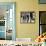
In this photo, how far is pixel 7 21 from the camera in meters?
5.01

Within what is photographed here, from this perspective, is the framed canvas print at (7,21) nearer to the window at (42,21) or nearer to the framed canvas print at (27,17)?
the framed canvas print at (27,17)

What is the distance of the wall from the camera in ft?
15.9

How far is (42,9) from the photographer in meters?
4.81

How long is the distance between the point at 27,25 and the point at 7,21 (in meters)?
0.75

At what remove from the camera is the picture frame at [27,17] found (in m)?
4.86

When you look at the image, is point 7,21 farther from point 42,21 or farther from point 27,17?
point 42,21

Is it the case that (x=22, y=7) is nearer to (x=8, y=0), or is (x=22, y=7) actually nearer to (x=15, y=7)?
(x=15, y=7)

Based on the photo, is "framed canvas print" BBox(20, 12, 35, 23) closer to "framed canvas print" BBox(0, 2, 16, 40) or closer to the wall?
the wall

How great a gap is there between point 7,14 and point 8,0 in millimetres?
Answer: 508

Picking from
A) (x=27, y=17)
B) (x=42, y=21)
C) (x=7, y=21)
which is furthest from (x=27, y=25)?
(x=7, y=21)

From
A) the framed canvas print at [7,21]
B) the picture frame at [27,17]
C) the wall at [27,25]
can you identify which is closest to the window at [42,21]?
the wall at [27,25]

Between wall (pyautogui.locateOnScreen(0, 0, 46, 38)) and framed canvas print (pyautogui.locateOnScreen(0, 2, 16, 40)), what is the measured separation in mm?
180

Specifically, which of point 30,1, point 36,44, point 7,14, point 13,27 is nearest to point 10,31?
point 13,27

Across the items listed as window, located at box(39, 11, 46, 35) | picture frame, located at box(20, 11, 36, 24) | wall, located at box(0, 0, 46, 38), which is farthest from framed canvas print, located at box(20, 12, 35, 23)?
window, located at box(39, 11, 46, 35)
